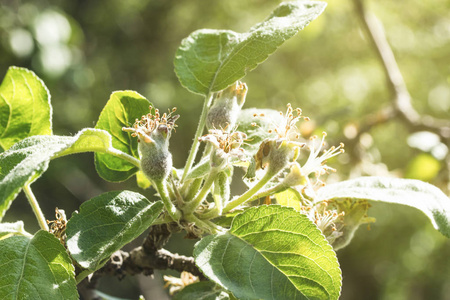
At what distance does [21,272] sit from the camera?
19.1 inches

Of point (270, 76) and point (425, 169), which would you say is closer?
point (425, 169)

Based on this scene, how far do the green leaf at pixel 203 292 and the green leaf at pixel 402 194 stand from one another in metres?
0.16

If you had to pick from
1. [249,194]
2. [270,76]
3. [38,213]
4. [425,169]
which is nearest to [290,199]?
[249,194]

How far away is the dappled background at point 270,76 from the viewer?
2.41 metres

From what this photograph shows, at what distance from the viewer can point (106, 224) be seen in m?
0.51

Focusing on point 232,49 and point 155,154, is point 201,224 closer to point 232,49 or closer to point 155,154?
point 155,154

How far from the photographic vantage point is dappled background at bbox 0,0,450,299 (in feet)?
7.89

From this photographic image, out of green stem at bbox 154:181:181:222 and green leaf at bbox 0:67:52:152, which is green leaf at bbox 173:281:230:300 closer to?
green stem at bbox 154:181:181:222

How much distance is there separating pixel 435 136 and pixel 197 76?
89 centimetres

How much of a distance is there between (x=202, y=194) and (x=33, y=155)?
0.18 m

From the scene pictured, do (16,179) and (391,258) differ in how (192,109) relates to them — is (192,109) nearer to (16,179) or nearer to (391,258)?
(391,258)

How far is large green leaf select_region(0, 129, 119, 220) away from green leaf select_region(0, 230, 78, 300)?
8 centimetres

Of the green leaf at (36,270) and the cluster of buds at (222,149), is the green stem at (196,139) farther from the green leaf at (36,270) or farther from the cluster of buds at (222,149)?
the green leaf at (36,270)

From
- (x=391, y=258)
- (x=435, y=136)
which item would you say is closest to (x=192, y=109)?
(x=391, y=258)
